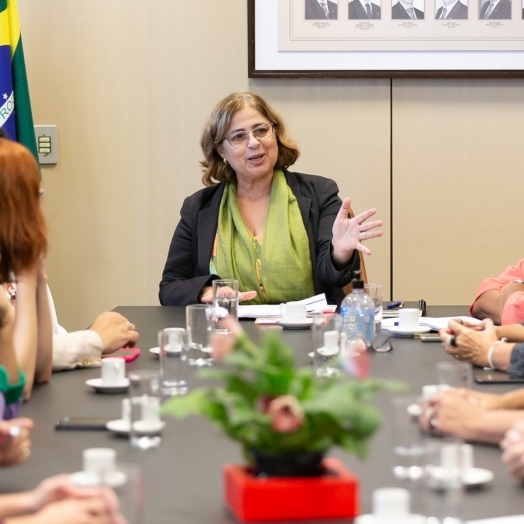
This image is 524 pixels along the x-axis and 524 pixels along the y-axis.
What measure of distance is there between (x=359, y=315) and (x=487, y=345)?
1.29ft

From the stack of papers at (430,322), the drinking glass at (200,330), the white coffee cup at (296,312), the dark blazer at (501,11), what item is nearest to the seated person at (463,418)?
the drinking glass at (200,330)

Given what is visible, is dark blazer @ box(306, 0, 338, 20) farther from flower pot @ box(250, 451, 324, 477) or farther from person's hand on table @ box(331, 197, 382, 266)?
flower pot @ box(250, 451, 324, 477)

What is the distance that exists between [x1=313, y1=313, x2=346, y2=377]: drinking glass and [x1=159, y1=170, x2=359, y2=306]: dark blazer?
4.62 feet

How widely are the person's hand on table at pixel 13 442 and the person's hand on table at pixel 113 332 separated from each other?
3.09ft

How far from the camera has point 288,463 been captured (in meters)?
1.12

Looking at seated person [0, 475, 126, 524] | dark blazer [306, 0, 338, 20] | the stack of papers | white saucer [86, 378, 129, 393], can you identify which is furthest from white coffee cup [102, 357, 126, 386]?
dark blazer [306, 0, 338, 20]

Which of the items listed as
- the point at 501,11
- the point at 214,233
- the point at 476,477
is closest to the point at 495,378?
the point at 476,477

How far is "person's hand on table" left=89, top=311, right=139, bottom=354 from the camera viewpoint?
2.34 m

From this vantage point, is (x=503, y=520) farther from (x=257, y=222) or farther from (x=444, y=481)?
(x=257, y=222)

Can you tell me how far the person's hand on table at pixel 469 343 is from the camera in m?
2.21

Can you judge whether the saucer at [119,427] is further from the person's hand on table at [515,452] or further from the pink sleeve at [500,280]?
the pink sleeve at [500,280]

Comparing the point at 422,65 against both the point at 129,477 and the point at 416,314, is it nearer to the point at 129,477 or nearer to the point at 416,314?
the point at 416,314

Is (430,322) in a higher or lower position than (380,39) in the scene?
lower

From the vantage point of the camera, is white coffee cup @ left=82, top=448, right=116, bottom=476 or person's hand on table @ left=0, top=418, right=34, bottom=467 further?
person's hand on table @ left=0, top=418, right=34, bottom=467
